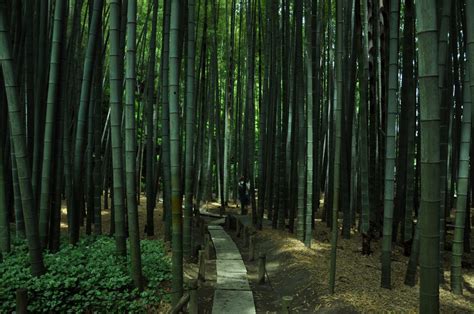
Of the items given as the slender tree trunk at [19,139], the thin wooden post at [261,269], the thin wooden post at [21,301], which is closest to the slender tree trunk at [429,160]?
the thin wooden post at [21,301]

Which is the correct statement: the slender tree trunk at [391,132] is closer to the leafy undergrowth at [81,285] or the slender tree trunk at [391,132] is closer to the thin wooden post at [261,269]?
the thin wooden post at [261,269]

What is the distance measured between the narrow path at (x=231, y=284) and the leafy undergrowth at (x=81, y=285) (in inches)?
21.3

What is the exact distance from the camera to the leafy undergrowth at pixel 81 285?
3164 millimetres

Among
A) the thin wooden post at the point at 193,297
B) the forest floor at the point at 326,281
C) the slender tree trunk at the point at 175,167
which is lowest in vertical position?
the forest floor at the point at 326,281

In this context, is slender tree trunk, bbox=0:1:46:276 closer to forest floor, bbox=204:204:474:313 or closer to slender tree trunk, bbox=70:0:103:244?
slender tree trunk, bbox=70:0:103:244

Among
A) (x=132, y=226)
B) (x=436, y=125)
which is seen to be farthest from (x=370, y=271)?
(x=436, y=125)

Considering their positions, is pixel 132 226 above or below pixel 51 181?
below

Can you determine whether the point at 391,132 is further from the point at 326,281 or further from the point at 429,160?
the point at 429,160

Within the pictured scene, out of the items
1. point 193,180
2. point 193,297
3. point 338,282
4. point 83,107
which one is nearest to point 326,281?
point 338,282

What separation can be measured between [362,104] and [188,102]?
2.29 meters

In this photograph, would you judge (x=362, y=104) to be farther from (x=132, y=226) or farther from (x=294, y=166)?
(x=132, y=226)

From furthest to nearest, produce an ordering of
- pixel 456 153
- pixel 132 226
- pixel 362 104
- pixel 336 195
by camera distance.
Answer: pixel 456 153 → pixel 362 104 → pixel 336 195 → pixel 132 226

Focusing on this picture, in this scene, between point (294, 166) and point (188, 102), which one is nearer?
point (188, 102)

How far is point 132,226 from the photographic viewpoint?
3.41 meters
